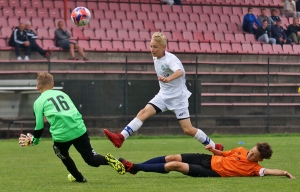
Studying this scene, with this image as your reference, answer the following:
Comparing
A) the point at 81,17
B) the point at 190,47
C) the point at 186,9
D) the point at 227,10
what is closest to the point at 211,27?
the point at 186,9

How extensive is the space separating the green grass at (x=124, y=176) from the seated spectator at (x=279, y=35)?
10.3 metres

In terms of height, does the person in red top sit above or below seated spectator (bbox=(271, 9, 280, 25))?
below

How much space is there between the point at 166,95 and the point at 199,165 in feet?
6.80

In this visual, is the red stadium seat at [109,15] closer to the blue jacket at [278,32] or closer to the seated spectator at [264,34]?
the seated spectator at [264,34]

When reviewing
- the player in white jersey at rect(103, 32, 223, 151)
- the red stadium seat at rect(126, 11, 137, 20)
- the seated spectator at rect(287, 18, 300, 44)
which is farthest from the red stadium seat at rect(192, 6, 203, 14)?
the player in white jersey at rect(103, 32, 223, 151)

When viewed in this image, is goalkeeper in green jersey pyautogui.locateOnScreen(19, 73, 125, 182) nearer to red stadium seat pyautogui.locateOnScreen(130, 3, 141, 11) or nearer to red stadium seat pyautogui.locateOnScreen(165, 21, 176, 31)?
red stadium seat pyautogui.locateOnScreen(165, 21, 176, 31)

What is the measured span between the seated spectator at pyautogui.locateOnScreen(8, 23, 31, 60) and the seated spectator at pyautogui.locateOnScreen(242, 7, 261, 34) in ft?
29.0

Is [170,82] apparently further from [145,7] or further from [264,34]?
[264,34]

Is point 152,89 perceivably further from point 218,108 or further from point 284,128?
point 284,128

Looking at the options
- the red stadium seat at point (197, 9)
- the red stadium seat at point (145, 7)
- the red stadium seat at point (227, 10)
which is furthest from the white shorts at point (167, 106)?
the red stadium seat at point (227, 10)

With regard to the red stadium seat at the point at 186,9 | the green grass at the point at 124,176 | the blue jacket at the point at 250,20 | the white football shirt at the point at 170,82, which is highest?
the red stadium seat at the point at 186,9

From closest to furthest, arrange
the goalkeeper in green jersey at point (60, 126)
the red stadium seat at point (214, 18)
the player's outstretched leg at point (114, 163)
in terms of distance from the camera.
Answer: the goalkeeper in green jersey at point (60, 126) < the player's outstretched leg at point (114, 163) < the red stadium seat at point (214, 18)

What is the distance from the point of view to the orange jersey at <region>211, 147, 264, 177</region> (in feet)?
32.4

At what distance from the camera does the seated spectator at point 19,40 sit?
2210 centimetres
